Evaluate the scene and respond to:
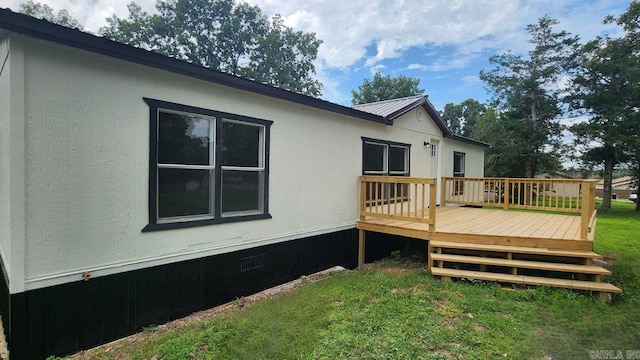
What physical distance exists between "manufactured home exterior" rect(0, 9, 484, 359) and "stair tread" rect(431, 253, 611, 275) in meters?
2.46

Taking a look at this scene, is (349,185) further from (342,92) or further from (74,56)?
(342,92)

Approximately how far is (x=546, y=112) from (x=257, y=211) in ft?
66.5

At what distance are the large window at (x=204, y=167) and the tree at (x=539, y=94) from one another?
18001 mm

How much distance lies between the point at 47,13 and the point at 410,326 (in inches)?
1200

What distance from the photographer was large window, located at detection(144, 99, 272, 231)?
368cm

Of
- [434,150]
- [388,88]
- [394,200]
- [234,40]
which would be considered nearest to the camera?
[394,200]

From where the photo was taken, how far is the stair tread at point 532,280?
408 cm

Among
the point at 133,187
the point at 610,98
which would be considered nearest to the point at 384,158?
the point at 133,187

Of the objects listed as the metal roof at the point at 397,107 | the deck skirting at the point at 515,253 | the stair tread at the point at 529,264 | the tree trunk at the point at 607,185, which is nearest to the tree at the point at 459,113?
the tree trunk at the point at 607,185

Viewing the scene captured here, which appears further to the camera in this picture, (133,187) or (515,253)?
(515,253)

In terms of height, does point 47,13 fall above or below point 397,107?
above

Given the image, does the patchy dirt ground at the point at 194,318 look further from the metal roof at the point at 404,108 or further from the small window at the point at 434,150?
the small window at the point at 434,150

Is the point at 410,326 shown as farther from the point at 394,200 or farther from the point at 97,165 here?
the point at 97,165

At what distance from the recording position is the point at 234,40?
26109 mm
